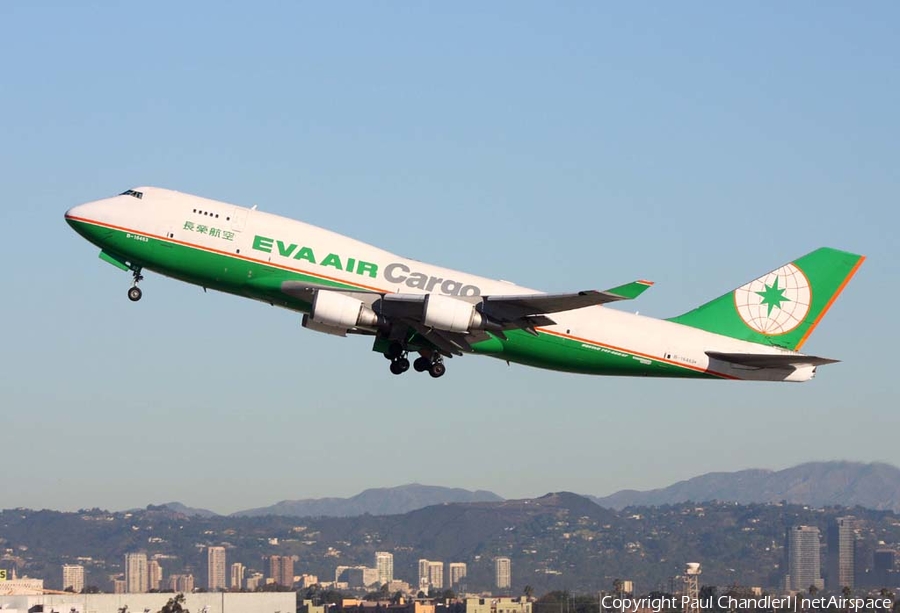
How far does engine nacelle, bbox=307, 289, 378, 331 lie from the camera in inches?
1660

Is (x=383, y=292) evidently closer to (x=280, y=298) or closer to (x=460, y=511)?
(x=280, y=298)

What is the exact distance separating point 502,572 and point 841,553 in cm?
2267

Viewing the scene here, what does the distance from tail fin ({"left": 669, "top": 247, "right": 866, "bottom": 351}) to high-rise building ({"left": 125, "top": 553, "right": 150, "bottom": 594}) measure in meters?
52.7

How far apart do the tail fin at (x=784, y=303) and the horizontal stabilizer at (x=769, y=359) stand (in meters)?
2.16

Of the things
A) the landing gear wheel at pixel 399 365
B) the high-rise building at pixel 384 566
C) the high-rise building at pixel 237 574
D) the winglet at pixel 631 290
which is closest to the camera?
the winglet at pixel 631 290

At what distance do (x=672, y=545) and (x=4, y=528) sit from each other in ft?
197

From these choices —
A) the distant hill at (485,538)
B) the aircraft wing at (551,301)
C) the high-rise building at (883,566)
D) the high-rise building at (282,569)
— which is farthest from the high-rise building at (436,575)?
the aircraft wing at (551,301)

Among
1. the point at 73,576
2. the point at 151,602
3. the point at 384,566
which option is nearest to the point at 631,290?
the point at 151,602

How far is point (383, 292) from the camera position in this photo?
4388 centimetres

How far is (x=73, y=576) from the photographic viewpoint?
94312 mm

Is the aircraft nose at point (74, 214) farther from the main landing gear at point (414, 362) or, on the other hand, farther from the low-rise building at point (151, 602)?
the low-rise building at point (151, 602)

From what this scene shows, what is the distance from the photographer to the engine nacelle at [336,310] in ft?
138

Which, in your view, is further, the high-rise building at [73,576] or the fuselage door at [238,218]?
the high-rise building at [73,576]

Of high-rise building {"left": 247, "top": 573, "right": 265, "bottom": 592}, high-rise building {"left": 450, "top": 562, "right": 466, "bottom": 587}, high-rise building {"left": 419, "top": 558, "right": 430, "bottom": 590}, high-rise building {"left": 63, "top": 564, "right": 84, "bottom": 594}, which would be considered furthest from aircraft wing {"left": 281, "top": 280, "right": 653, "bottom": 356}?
high-rise building {"left": 63, "top": 564, "right": 84, "bottom": 594}
